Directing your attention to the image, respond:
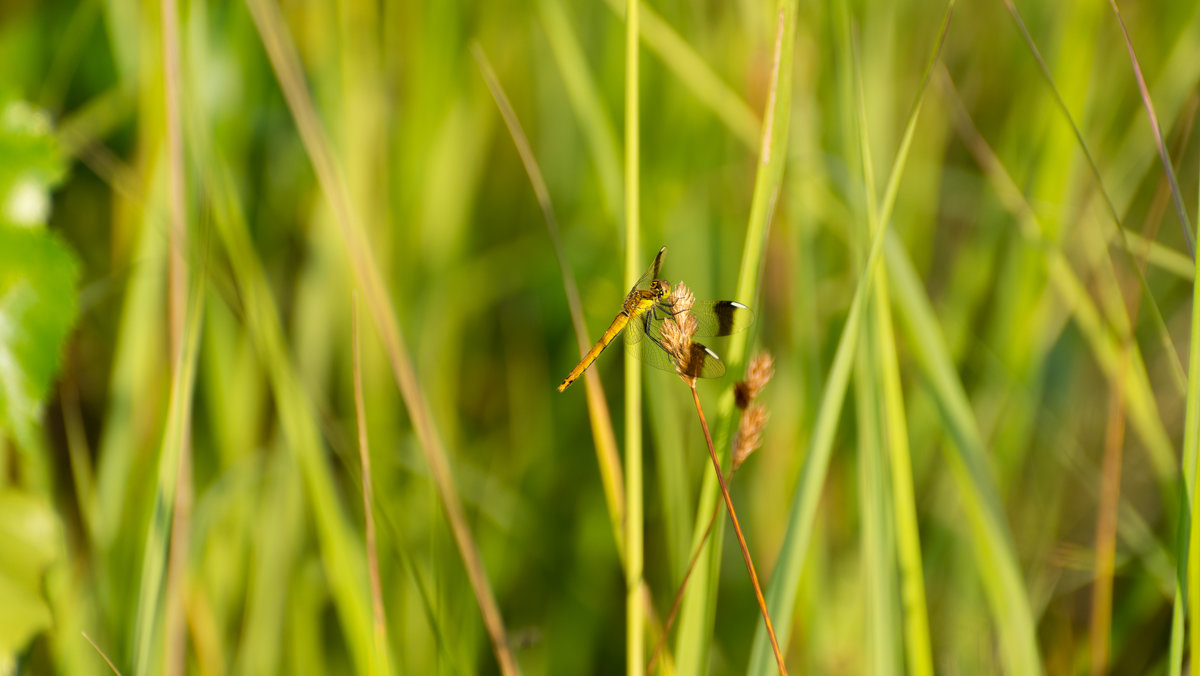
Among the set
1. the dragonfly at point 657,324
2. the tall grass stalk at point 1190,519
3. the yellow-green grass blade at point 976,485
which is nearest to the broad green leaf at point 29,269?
the dragonfly at point 657,324

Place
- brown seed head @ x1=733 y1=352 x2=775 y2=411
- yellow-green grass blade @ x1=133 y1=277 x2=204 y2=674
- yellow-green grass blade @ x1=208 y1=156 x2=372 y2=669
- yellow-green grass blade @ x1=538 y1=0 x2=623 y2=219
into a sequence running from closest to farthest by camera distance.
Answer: brown seed head @ x1=733 y1=352 x2=775 y2=411 → yellow-green grass blade @ x1=133 y1=277 x2=204 y2=674 → yellow-green grass blade @ x1=208 y1=156 x2=372 y2=669 → yellow-green grass blade @ x1=538 y1=0 x2=623 y2=219

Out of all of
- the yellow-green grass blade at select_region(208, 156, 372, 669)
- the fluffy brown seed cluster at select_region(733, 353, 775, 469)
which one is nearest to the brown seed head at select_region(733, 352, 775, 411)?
the fluffy brown seed cluster at select_region(733, 353, 775, 469)

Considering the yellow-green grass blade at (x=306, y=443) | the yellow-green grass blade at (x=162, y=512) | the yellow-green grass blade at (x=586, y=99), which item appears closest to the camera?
the yellow-green grass blade at (x=162, y=512)

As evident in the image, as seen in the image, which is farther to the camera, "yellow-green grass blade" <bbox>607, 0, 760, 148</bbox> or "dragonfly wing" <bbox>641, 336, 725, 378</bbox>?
"yellow-green grass blade" <bbox>607, 0, 760, 148</bbox>

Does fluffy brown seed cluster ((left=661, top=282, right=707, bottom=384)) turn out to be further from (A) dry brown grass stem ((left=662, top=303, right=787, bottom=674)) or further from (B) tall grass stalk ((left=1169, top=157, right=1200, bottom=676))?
(B) tall grass stalk ((left=1169, top=157, right=1200, bottom=676))

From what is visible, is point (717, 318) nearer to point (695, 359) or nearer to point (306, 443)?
point (695, 359)

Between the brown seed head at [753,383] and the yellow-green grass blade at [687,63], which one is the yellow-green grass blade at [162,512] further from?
the yellow-green grass blade at [687,63]

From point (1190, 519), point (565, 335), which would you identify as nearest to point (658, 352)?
point (1190, 519)
